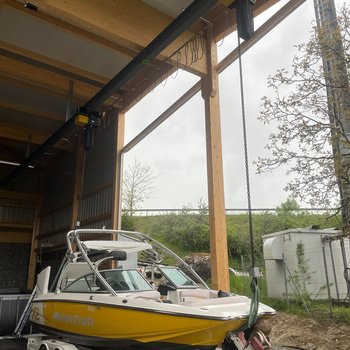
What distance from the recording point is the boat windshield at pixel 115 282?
4.14 m

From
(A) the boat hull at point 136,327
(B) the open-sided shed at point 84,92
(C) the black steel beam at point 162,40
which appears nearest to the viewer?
(A) the boat hull at point 136,327

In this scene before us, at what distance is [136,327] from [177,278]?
4.83ft

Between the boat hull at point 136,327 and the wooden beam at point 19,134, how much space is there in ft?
27.4

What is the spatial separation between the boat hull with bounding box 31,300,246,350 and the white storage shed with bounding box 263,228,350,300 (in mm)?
3522

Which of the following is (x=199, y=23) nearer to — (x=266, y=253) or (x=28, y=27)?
(x=28, y=27)

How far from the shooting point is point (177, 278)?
4.82 metres

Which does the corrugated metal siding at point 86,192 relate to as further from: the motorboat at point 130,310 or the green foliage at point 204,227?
the motorboat at point 130,310

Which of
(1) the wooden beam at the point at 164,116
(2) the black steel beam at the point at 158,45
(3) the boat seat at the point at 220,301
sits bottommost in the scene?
(3) the boat seat at the point at 220,301

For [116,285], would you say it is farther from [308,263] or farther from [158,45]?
[308,263]

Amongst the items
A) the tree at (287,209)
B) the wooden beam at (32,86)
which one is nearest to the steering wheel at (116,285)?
the wooden beam at (32,86)

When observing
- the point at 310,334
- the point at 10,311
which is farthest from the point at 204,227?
the point at 310,334

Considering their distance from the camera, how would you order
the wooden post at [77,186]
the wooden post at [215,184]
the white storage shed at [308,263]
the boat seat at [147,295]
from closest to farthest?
1. the boat seat at [147,295]
2. the wooden post at [215,184]
3. the white storage shed at [308,263]
4. the wooden post at [77,186]

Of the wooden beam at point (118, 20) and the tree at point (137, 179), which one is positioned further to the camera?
the tree at point (137, 179)

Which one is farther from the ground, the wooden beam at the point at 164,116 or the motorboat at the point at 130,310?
the wooden beam at the point at 164,116
